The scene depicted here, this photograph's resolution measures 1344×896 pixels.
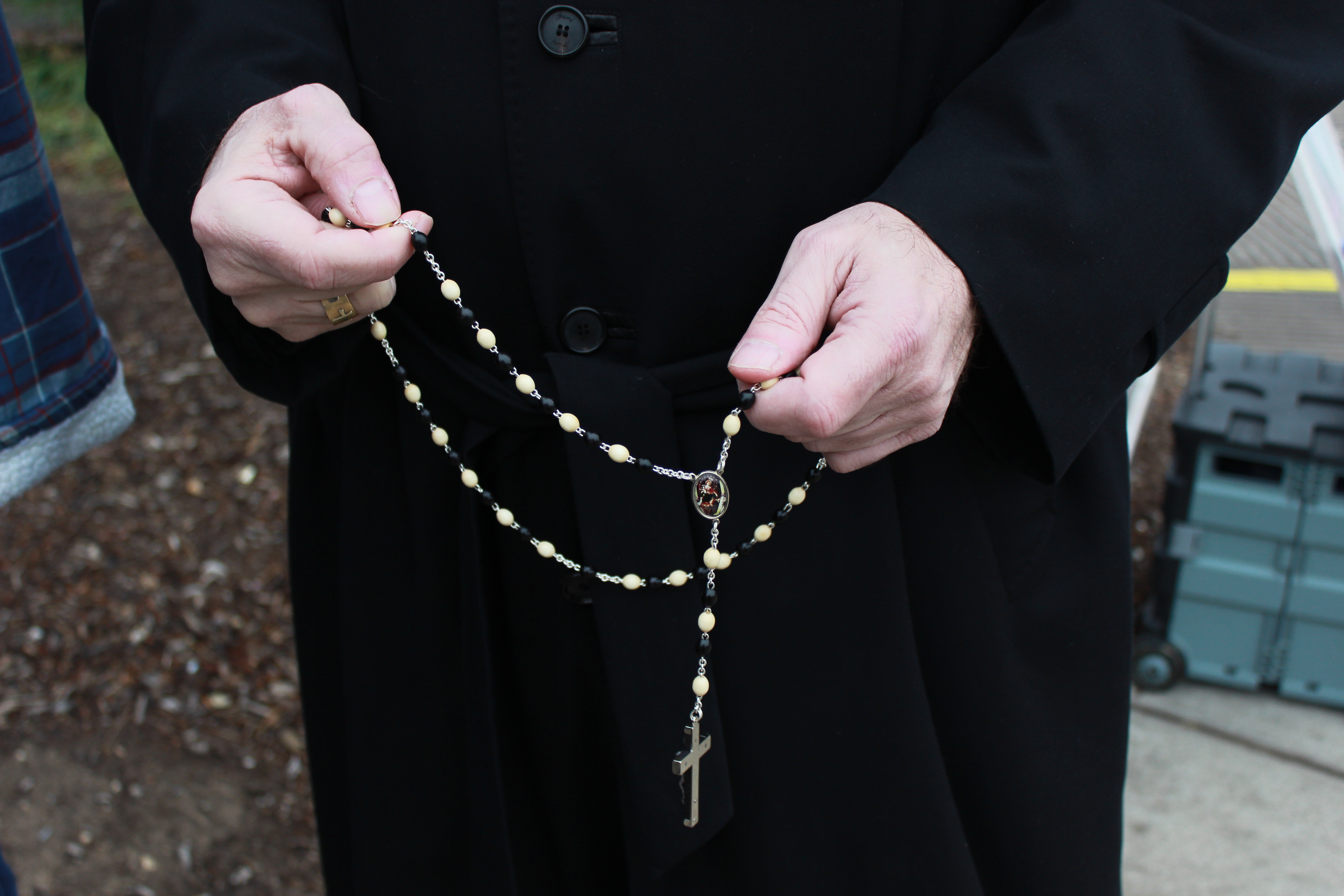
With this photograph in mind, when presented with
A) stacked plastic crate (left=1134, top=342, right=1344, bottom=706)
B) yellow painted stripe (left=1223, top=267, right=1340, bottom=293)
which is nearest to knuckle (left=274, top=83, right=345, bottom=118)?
stacked plastic crate (left=1134, top=342, right=1344, bottom=706)

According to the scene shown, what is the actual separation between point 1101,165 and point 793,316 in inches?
14.3

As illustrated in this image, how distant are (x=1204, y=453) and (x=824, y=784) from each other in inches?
79.2

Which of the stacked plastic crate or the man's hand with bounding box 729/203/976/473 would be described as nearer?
the man's hand with bounding box 729/203/976/473

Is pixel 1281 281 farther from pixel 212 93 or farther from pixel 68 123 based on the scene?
pixel 68 123

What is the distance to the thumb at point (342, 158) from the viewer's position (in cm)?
101

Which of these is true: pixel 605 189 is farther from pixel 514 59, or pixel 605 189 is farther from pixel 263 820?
pixel 263 820

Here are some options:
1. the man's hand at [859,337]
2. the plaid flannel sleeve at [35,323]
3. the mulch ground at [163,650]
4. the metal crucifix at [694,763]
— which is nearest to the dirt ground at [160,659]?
the mulch ground at [163,650]

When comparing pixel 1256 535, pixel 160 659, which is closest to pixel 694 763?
pixel 1256 535

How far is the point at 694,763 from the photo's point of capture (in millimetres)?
1177

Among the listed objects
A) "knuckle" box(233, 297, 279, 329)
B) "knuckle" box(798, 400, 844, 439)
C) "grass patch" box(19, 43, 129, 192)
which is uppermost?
"knuckle" box(233, 297, 279, 329)

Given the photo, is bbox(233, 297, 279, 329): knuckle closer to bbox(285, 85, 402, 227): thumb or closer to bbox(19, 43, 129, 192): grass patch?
bbox(285, 85, 402, 227): thumb

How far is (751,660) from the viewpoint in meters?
1.25

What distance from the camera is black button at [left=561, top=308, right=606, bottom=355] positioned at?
118 centimetres

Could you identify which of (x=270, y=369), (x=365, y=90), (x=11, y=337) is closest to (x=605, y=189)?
(x=365, y=90)
